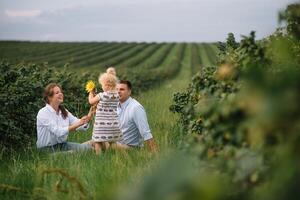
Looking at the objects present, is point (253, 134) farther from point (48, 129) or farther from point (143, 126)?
point (48, 129)

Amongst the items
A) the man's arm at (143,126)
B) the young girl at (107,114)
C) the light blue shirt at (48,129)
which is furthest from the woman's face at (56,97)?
the man's arm at (143,126)

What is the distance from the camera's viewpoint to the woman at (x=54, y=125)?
6836 mm

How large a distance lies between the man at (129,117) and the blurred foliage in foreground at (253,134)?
9.99 feet

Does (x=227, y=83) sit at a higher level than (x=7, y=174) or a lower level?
higher

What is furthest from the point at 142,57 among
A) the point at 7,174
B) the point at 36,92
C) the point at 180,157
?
the point at 180,157

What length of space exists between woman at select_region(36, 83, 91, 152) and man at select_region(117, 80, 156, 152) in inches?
22.5

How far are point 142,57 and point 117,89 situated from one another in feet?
182

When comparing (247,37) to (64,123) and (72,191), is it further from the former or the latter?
(64,123)

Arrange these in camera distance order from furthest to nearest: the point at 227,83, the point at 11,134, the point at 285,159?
the point at 11,134 → the point at 227,83 → the point at 285,159

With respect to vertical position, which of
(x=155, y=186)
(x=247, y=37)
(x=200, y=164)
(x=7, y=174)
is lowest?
(x=7, y=174)

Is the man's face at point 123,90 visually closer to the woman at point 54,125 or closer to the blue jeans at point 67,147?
the woman at point 54,125

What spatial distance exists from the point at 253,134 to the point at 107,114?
228 inches

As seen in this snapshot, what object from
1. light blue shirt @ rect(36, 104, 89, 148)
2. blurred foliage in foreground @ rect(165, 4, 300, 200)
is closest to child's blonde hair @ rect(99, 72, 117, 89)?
light blue shirt @ rect(36, 104, 89, 148)

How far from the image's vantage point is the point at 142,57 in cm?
6244
